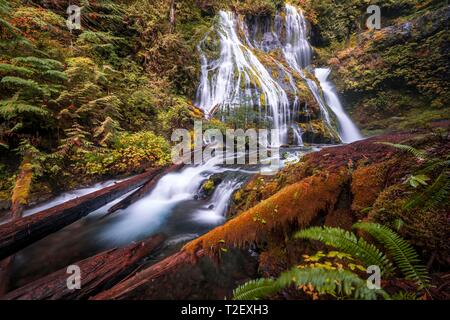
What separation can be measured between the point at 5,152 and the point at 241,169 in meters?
6.51

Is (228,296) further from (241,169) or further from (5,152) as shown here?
(5,152)

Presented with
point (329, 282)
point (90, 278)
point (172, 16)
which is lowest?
point (90, 278)

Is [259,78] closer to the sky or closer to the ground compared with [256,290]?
closer to the sky

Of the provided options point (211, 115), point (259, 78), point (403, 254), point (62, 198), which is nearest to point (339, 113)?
point (259, 78)

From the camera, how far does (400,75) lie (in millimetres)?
14492

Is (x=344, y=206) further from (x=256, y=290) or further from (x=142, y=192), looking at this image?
(x=142, y=192)

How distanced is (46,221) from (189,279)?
3.02 metres

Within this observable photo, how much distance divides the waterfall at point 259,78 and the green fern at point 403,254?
1018 cm

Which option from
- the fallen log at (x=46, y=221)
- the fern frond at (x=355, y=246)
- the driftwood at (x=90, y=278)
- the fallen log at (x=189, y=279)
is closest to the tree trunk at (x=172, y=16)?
the fallen log at (x=46, y=221)

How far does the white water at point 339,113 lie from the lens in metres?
14.8

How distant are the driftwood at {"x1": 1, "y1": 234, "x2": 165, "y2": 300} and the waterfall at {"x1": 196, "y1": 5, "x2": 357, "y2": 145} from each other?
9.30m

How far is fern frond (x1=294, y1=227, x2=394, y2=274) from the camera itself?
5.67ft

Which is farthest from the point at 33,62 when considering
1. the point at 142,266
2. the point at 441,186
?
the point at 441,186

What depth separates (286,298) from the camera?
177 cm
